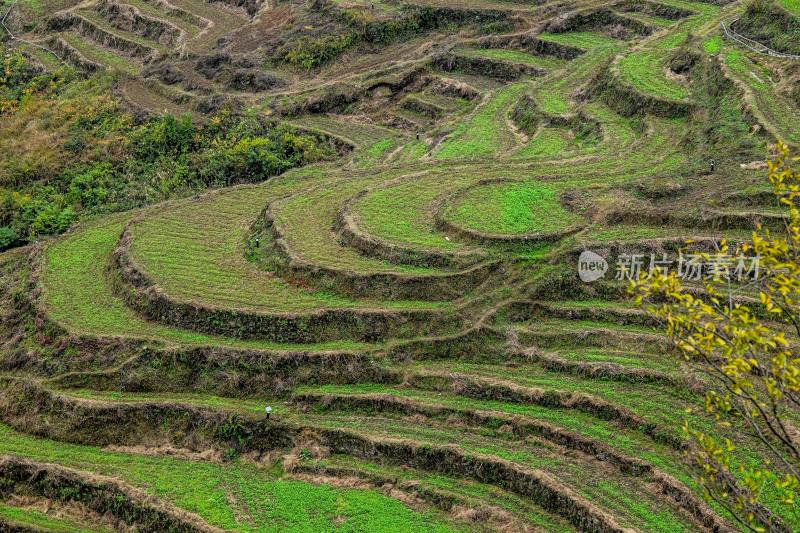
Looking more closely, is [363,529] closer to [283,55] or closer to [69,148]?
[69,148]

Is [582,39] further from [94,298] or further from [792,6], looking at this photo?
[94,298]

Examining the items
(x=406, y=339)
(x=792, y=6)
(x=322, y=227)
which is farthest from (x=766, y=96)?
(x=406, y=339)

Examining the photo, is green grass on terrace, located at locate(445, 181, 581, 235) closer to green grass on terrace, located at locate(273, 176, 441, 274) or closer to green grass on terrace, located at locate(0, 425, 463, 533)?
green grass on terrace, located at locate(273, 176, 441, 274)

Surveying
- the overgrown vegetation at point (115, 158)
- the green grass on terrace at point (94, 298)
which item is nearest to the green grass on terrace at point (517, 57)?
the overgrown vegetation at point (115, 158)

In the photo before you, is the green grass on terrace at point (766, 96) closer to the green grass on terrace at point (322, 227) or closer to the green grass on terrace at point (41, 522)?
the green grass on terrace at point (322, 227)

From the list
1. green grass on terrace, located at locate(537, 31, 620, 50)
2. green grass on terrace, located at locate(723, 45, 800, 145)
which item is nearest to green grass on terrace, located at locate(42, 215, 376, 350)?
green grass on terrace, located at locate(723, 45, 800, 145)

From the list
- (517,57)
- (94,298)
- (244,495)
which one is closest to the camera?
(244,495)

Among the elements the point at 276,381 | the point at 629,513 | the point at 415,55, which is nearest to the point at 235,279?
the point at 276,381
